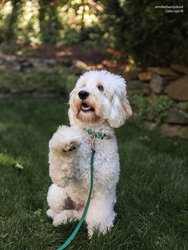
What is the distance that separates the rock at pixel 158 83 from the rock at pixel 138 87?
0.23 meters

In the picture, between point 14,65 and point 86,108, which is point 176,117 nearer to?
point 86,108

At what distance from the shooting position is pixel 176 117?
685cm

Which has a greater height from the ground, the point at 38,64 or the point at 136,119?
the point at 38,64

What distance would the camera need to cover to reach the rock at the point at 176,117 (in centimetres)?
672

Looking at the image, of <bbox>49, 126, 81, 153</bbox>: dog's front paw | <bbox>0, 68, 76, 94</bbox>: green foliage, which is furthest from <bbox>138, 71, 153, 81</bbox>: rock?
<bbox>49, 126, 81, 153</bbox>: dog's front paw

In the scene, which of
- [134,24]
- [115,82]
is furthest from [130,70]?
[115,82]

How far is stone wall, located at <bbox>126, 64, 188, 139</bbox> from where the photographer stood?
678cm

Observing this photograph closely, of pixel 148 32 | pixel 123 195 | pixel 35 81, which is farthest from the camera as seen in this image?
pixel 35 81

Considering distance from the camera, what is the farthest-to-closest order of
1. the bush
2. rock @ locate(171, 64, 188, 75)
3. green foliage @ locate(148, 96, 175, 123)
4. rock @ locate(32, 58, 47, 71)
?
rock @ locate(32, 58, 47, 71) < green foliage @ locate(148, 96, 175, 123) < rock @ locate(171, 64, 188, 75) < the bush

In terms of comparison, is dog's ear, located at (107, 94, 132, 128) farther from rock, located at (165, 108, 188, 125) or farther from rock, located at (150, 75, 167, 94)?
rock, located at (150, 75, 167, 94)

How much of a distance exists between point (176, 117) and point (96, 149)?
362cm

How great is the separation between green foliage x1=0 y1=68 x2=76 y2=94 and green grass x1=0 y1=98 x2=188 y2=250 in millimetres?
3768

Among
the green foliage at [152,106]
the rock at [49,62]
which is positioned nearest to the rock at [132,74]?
the green foliage at [152,106]

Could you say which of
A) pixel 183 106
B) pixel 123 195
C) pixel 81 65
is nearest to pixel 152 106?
pixel 183 106
